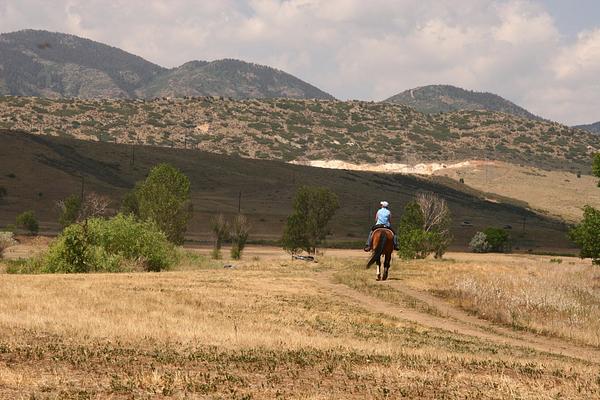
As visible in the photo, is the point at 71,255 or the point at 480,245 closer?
the point at 71,255

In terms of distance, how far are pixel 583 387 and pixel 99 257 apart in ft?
96.4

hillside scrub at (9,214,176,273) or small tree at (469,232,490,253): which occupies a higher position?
small tree at (469,232,490,253)

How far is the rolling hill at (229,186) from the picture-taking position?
381 ft

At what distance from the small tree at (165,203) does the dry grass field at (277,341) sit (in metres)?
27.5

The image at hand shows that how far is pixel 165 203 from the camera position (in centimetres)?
5834

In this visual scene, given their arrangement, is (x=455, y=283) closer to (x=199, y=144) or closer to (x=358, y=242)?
(x=358, y=242)

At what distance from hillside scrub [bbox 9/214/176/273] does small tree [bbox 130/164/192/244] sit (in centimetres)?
1508

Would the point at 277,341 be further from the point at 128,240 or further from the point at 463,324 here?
the point at 128,240

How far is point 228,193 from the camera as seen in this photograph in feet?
458

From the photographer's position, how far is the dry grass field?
11.4m

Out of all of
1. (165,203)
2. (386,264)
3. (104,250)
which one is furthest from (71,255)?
(165,203)

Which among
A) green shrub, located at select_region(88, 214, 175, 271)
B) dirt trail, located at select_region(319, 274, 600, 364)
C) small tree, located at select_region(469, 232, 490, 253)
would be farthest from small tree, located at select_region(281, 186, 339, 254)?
dirt trail, located at select_region(319, 274, 600, 364)

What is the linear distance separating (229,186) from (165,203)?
85264 mm

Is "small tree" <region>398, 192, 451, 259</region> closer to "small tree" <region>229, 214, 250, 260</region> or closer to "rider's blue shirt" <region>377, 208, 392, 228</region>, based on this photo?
"small tree" <region>229, 214, 250, 260</region>
